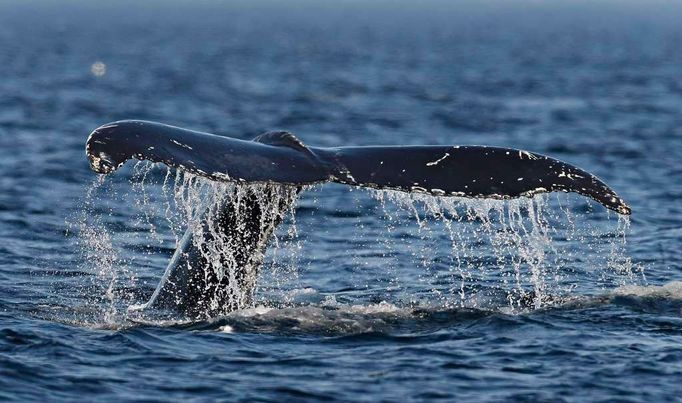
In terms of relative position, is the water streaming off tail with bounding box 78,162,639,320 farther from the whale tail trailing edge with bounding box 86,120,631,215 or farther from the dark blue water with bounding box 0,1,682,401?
the whale tail trailing edge with bounding box 86,120,631,215

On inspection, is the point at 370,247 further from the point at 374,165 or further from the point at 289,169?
the point at 289,169

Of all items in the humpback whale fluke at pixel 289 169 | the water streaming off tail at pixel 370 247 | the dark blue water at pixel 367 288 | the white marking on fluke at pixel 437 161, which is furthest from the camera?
the water streaming off tail at pixel 370 247

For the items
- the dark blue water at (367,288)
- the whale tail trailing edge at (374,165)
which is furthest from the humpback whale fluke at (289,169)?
the dark blue water at (367,288)

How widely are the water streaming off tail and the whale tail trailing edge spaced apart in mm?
168

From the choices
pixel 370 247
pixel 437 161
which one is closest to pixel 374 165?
pixel 437 161

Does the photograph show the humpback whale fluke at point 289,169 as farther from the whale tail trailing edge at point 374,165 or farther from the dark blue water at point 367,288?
the dark blue water at point 367,288

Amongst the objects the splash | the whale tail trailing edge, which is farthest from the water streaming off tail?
the whale tail trailing edge

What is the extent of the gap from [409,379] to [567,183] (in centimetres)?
151

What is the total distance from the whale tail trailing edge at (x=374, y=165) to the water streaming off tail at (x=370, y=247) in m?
0.17

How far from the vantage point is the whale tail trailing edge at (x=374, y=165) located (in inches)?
326

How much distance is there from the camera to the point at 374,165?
8680 millimetres

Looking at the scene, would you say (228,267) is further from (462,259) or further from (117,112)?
(117,112)

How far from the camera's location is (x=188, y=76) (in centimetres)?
4784

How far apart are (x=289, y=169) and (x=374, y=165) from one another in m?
0.53
